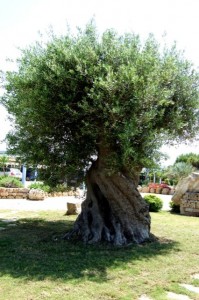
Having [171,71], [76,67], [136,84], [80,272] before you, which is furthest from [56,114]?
[80,272]

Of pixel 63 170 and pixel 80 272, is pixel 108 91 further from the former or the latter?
pixel 80 272

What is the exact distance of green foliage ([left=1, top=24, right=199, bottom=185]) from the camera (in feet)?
25.7

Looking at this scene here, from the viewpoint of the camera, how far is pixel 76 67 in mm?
8023

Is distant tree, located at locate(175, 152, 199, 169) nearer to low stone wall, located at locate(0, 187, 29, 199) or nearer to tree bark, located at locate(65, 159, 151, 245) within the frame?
low stone wall, located at locate(0, 187, 29, 199)

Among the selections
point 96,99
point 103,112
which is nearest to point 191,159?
point 103,112

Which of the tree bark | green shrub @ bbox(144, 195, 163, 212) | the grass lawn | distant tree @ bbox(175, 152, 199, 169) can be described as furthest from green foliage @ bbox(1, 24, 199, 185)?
distant tree @ bbox(175, 152, 199, 169)

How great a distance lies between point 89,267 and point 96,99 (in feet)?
12.0

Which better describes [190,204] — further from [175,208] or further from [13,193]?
[13,193]

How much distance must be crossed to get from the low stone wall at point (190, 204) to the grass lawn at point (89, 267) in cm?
689

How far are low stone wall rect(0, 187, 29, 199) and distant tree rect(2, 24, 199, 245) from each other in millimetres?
12764

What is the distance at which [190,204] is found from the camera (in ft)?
58.1

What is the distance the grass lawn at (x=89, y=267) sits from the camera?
5418 mm

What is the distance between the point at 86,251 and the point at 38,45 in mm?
5673

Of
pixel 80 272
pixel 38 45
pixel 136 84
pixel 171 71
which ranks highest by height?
pixel 38 45
